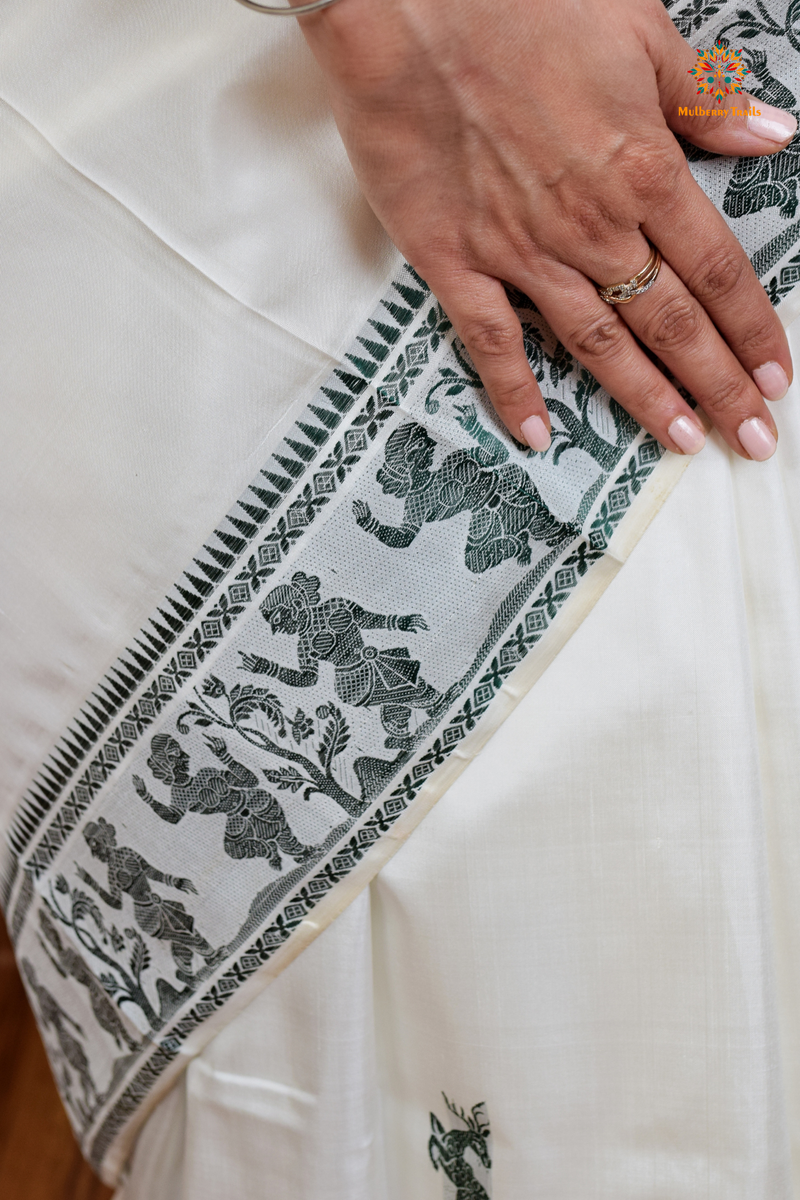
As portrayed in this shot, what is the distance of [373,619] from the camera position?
1.76ft

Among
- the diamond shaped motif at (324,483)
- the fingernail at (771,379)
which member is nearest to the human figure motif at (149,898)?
the diamond shaped motif at (324,483)

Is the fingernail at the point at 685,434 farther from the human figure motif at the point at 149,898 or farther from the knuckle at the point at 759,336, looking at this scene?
the human figure motif at the point at 149,898

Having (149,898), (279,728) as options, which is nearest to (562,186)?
(279,728)

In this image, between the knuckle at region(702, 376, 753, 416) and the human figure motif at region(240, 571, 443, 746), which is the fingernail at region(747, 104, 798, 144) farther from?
the human figure motif at region(240, 571, 443, 746)

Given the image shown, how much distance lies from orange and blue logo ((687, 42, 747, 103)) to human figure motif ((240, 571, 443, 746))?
331mm

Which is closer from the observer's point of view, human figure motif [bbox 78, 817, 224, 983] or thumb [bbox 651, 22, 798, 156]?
thumb [bbox 651, 22, 798, 156]

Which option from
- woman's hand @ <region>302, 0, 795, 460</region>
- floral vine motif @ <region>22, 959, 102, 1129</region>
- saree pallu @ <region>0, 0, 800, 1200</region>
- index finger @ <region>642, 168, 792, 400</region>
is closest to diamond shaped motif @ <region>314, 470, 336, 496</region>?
saree pallu @ <region>0, 0, 800, 1200</region>

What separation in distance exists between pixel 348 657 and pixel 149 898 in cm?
22

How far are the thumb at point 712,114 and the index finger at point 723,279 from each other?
0.04 meters

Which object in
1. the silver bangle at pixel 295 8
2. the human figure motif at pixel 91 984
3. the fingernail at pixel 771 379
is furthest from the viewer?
the human figure motif at pixel 91 984

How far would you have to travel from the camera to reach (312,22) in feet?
1.46

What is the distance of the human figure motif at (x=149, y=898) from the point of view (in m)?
0.59

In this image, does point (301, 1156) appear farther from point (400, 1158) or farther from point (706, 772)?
point (706, 772)

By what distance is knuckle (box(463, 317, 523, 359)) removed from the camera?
0.50 m
